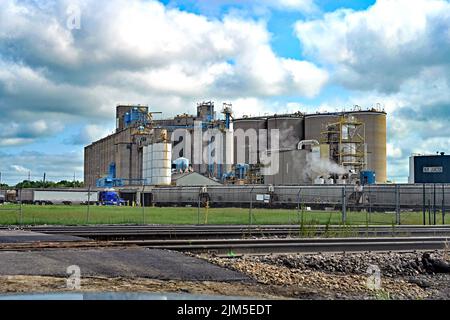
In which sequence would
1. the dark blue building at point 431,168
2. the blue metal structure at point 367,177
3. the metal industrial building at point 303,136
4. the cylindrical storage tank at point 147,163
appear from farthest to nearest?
the cylindrical storage tank at point 147,163 → the metal industrial building at point 303,136 → the dark blue building at point 431,168 → the blue metal structure at point 367,177

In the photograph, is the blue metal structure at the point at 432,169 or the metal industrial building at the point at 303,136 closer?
the blue metal structure at the point at 432,169

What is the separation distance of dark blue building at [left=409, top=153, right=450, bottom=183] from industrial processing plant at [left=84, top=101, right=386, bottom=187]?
5.78 m

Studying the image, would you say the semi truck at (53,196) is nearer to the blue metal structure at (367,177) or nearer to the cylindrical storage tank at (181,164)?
the cylindrical storage tank at (181,164)

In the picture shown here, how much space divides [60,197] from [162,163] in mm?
14702

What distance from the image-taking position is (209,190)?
69.7 m

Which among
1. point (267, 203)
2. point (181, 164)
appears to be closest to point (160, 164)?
point (181, 164)

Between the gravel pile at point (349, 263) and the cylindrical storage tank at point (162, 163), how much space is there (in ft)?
220

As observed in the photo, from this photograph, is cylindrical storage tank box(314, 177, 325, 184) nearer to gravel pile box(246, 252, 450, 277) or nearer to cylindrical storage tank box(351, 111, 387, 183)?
cylindrical storage tank box(351, 111, 387, 183)

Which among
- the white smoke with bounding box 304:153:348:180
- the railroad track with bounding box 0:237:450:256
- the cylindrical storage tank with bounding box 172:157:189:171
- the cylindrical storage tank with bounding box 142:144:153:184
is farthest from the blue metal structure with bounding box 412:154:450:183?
the railroad track with bounding box 0:237:450:256

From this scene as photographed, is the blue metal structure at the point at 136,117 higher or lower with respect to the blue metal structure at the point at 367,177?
higher

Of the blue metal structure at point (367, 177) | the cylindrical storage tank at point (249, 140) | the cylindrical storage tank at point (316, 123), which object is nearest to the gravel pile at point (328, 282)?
the blue metal structure at point (367, 177)

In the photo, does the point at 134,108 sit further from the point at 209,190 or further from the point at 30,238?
the point at 30,238

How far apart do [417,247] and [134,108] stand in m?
84.8

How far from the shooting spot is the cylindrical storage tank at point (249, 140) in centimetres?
9175
